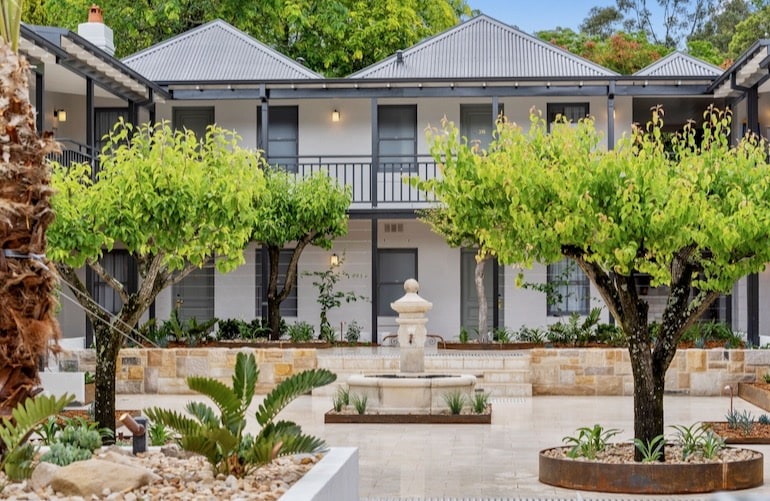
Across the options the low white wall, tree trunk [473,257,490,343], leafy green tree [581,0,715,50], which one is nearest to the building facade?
tree trunk [473,257,490,343]

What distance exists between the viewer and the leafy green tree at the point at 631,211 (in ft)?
38.1

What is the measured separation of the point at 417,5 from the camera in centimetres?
4059

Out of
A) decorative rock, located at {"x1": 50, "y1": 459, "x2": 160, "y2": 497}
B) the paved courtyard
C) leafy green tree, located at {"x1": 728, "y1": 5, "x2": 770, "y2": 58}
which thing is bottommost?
the paved courtyard

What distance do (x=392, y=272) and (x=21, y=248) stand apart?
20.8 meters

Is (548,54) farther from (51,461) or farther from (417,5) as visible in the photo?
(51,461)

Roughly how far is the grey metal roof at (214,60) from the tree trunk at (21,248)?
19.4m

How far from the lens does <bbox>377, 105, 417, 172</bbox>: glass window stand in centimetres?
2816

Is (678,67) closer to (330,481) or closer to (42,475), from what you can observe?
(330,481)

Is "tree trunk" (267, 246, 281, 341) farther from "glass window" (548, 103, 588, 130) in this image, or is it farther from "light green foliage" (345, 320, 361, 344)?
"glass window" (548, 103, 588, 130)

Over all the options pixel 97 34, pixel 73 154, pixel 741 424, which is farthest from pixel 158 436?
pixel 97 34

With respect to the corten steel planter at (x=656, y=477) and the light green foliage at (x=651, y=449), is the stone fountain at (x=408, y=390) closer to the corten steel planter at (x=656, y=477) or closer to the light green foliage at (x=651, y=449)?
the light green foliage at (x=651, y=449)

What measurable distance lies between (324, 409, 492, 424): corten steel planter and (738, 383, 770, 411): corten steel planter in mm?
4169

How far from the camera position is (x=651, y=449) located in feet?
39.5

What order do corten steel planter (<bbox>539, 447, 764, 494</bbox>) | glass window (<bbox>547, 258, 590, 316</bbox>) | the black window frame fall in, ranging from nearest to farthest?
1. corten steel planter (<bbox>539, 447, 764, 494</bbox>)
2. glass window (<bbox>547, 258, 590, 316</bbox>)
3. the black window frame
